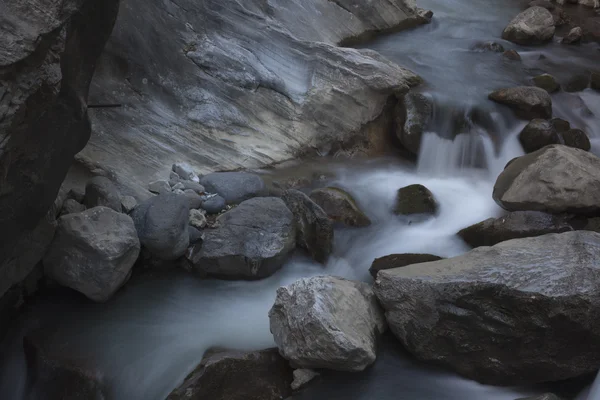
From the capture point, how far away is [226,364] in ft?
14.3

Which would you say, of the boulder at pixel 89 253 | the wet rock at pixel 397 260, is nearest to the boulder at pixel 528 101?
the wet rock at pixel 397 260

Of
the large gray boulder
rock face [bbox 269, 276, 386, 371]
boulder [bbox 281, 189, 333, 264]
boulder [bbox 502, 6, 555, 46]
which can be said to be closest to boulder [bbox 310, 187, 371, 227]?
boulder [bbox 281, 189, 333, 264]

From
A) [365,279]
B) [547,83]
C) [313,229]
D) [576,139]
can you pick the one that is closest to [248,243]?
[313,229]

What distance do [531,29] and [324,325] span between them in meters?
7.91

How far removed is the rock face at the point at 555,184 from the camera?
5594 mm

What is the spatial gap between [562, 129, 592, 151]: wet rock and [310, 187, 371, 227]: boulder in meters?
2.81

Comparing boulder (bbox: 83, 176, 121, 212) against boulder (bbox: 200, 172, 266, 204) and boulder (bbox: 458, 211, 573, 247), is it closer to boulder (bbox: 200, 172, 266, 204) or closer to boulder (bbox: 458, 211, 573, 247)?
boulder (bbox: 200, 172, 266, 204)

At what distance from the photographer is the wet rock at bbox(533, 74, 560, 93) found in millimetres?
8297

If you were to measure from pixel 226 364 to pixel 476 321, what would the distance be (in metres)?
1.83

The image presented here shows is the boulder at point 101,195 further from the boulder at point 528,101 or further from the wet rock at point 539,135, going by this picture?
the boulder at point 528,101

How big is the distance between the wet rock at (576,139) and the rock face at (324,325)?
384 centimetres

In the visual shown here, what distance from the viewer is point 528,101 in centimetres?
746

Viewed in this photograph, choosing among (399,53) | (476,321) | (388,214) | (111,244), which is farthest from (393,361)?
(399,53)

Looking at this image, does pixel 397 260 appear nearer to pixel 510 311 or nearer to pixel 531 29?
pixel 510 311
